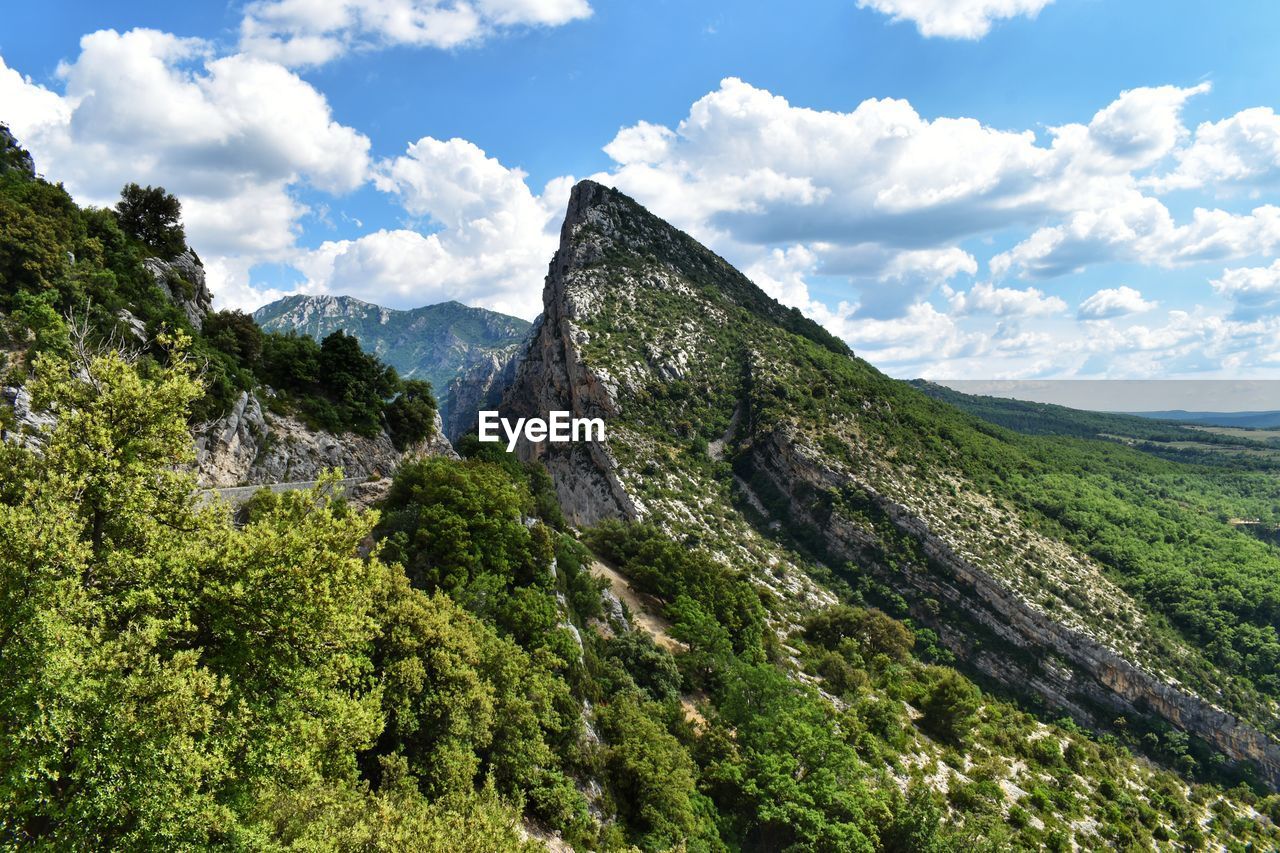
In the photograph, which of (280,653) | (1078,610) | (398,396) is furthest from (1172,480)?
(280,653)

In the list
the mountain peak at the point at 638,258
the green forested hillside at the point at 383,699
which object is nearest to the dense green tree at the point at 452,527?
the green forested hillside at the point at 383,699

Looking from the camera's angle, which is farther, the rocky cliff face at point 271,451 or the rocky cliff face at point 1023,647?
the rocky cliff face at point 1023,647

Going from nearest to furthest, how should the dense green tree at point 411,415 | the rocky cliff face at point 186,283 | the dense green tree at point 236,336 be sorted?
the rocky cliff face at point 186,283
the dense green tree at point 236,336
the dense green tree at point 411,415

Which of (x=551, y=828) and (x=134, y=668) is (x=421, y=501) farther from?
(x=134, y=668)

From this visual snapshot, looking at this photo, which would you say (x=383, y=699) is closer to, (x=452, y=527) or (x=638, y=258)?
(x=452, y=527)

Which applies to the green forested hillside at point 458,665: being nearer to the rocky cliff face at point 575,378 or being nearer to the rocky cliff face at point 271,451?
the rocky cliff face at point 271,451
